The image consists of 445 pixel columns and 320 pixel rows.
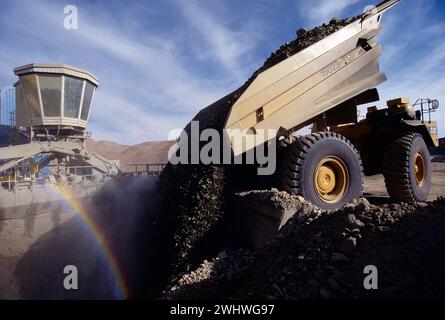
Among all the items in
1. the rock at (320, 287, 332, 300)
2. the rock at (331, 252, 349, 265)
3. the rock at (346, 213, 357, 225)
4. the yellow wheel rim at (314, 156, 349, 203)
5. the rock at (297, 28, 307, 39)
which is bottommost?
the rock at (320, 287, 332, 300)

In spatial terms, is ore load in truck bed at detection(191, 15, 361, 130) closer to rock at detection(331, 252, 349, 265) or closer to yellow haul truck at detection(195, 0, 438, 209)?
yellow haul truck at detection(195, 0, 438, 209)

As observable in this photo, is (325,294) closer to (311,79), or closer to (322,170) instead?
(322,170)

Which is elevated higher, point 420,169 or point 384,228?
point 420,169

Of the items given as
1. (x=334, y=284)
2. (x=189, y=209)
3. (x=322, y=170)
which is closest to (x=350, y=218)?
(x=334, y=284)

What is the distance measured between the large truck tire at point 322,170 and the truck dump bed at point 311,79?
441 mm

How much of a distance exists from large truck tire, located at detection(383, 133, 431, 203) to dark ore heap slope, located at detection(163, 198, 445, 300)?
6.76ft

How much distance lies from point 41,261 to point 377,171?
8.72m

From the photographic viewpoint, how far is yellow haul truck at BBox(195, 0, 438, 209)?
455 centimetres

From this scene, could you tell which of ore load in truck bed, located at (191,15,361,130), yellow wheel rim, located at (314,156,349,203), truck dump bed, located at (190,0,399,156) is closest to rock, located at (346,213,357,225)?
yellow wheel rim, located at (314,156,349,203)

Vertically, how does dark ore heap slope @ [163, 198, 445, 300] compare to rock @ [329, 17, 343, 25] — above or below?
below

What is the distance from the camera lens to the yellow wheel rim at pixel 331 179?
4797mm

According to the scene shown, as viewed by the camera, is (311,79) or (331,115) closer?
(311,79)

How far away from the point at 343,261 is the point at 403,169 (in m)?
3.68

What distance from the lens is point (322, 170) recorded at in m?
4.83
